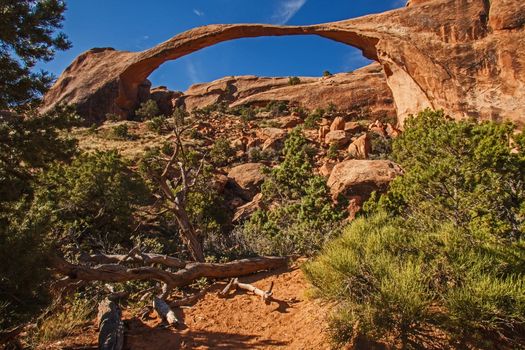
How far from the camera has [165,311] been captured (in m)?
4.91

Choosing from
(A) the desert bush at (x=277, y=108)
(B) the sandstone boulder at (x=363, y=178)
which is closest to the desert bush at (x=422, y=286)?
(B) the sandstone boulder at (x=363, y=178)

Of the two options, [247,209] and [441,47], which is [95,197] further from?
[441,47]

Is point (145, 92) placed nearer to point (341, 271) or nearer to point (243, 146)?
point (243, 146)

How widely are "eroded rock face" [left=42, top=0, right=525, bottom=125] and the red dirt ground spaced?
1368cm

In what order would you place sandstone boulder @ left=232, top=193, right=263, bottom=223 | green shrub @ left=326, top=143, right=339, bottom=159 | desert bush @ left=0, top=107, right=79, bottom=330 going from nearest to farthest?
desert bush @ left=0, top=107, right=79, bottom=330
sandstone boulder @ left=232, top=193, right=263, bottom=223
green shrub @ left=326, top=143, right=339, bottom=159

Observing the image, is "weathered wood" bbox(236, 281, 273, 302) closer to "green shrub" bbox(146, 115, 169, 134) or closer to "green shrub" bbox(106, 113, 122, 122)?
"green shrub" bbox(146, 115, 169, 134)

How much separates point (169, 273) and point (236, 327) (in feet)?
6.10

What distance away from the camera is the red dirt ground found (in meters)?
4.10

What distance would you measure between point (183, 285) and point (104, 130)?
85.3 ft

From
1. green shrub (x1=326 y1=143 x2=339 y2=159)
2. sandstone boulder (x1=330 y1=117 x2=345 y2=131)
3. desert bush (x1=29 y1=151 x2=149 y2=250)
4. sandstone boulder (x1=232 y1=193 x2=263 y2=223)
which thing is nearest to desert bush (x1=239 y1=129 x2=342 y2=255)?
sandstone boulder (x1=232 y1=193 x2=263 y2=223)

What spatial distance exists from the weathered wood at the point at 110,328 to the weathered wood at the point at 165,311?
597 millimetres

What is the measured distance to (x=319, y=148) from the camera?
25.4m

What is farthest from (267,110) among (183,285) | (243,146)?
(183,285)

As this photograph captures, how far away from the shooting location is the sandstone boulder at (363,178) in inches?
601
